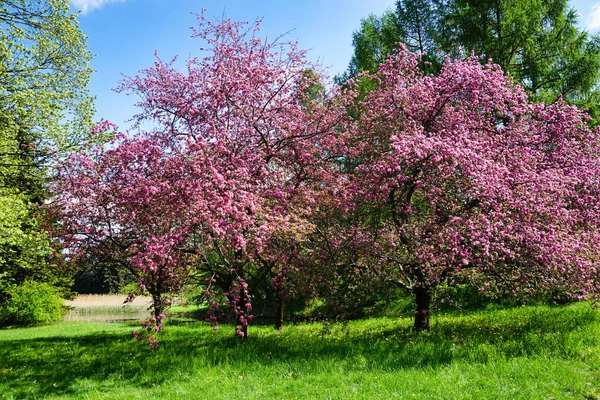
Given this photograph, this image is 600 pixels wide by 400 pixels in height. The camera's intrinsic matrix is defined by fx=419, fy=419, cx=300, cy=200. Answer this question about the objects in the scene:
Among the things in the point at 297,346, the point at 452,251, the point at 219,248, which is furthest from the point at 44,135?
the point at 452,251

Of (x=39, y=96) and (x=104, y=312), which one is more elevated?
(x=39, y=96)

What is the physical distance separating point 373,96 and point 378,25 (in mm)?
17863

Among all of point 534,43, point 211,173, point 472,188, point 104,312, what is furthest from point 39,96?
point 104,312

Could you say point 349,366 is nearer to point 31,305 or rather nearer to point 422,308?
point 422,308

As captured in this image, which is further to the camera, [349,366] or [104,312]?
[104,312]

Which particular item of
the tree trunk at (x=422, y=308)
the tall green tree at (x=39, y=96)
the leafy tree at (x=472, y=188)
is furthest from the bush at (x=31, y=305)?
the tree trunk at (x=422, y=308)

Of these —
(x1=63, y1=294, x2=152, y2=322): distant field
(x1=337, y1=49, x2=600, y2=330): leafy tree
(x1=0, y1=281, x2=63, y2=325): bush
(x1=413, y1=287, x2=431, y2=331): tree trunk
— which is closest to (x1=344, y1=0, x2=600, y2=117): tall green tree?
(x1=337, y1=49, x2=600, y2=330): leafy tree

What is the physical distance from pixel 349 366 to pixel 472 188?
4.39m

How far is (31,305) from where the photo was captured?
24516mm

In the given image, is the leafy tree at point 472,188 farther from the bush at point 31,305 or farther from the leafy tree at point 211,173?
the bush at point 31,305

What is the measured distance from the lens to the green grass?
6.68 meters

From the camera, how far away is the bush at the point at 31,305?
24.2 m

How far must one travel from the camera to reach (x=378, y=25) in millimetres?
27703

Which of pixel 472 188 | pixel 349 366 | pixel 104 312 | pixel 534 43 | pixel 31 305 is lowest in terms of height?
pixel 104 312
